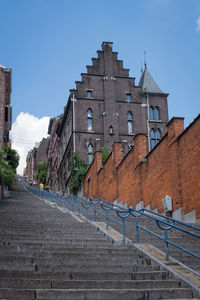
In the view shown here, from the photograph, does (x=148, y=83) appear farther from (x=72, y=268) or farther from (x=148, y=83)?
(x=72, y=268)

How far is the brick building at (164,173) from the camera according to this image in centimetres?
1586

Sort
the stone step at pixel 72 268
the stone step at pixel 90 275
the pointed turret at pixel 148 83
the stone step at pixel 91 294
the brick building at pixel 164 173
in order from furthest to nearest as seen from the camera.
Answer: the pointed turret at pixel 148 83 → the brick building at pixel 164 173 → the stone step at pixel 72 268 → the stone step at pixel 90 275 → the stone step at pixel 91 294

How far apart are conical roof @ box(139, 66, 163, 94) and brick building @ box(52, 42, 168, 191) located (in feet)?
0.41

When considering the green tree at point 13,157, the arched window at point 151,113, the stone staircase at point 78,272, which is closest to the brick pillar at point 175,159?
the stone staircase at point 78,272

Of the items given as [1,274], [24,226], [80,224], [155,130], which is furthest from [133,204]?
[155,130]

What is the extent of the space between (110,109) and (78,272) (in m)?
34.6

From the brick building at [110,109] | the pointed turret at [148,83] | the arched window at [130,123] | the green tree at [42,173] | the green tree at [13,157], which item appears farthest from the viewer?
the green tree at [42,173]

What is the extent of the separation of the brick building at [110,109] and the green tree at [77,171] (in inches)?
35.8

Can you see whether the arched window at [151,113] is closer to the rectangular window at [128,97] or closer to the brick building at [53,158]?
the rectangular window at [128,97]

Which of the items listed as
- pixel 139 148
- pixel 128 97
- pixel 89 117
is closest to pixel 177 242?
pixel 139 148

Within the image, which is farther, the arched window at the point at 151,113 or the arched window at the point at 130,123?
the arched window at the point at 151,113

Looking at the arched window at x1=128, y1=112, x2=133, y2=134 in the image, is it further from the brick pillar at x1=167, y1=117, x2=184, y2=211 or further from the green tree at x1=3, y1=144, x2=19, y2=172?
the brick pillar at x1=167, y1=117, x2=184, y2=211

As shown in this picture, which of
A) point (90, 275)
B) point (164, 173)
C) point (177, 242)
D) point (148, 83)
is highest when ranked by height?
point (148, 83)

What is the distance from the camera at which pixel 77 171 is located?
38406 mm
